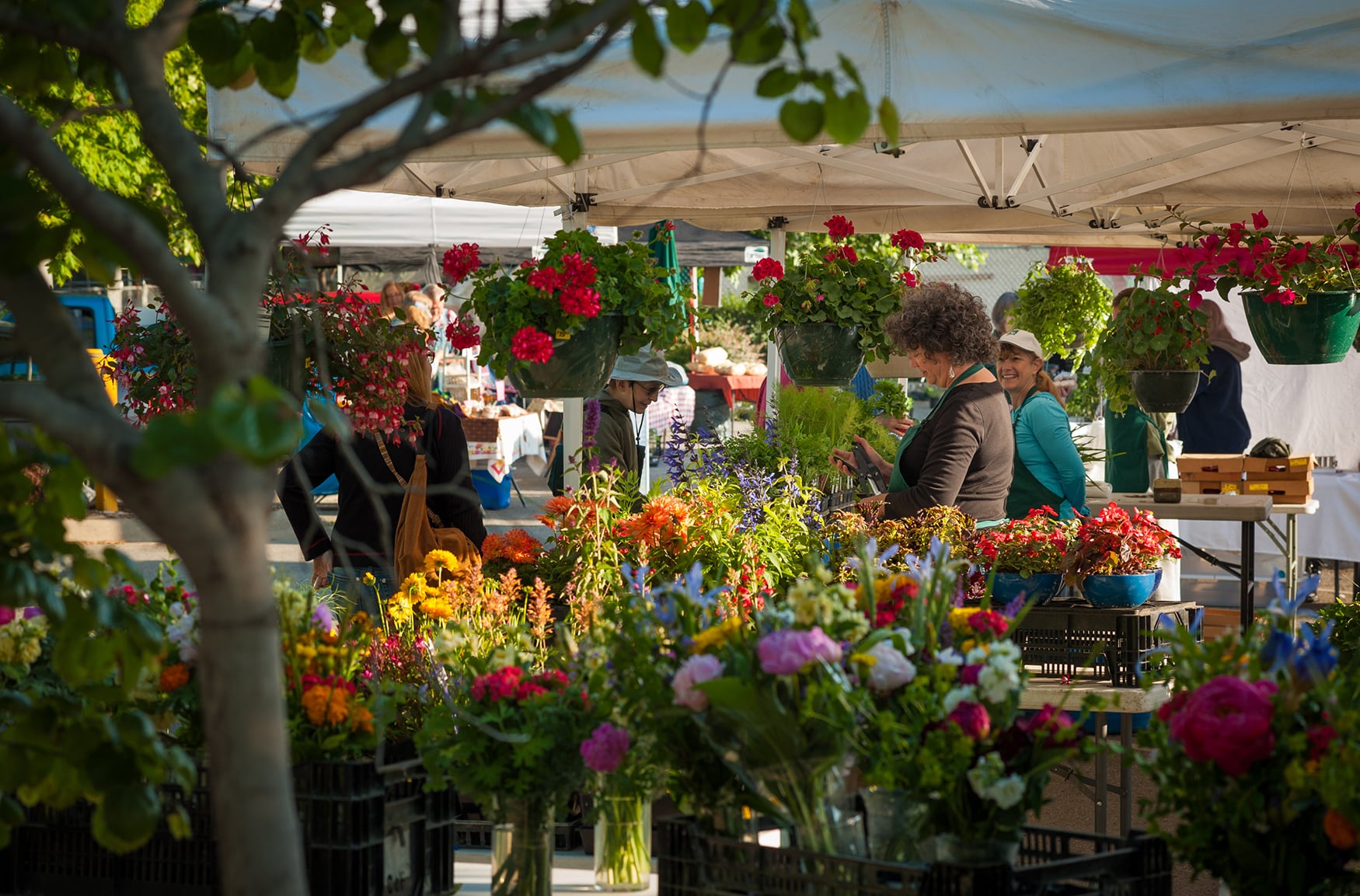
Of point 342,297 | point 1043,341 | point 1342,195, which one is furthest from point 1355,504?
point 342,297

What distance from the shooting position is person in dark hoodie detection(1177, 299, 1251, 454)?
7164 millimetres

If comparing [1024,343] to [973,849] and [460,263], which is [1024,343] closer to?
[460,263]

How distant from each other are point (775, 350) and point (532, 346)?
2.46 meters

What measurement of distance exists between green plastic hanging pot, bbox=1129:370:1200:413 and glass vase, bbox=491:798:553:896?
347cm

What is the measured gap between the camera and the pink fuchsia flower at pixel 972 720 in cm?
163

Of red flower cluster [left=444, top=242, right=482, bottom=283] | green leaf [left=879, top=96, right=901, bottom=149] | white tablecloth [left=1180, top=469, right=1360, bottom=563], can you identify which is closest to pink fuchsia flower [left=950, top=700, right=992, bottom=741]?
green leaf [left=879, top=96, right=901, bottom=149]

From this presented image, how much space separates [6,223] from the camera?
1.10 meters

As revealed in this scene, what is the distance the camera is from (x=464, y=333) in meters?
3.75

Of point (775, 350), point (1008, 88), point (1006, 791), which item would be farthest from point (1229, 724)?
point (775, 350)

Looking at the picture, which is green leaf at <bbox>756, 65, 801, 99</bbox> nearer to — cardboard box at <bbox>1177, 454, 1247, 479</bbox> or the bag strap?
the bag strap

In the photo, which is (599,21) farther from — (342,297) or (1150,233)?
(1150,233)

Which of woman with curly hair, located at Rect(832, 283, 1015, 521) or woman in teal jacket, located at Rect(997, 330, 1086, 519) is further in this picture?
woman in teal jacket, located at Rect(997, 330, 1086, 519)

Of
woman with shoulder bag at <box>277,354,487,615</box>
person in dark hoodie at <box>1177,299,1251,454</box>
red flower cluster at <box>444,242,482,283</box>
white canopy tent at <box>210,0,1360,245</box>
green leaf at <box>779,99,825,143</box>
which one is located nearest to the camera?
green leaf at <box>779,99,825,143</box>

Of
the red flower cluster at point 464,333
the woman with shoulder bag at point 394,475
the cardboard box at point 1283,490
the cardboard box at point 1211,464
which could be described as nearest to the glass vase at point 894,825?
the red flower cluster at point 464,333
